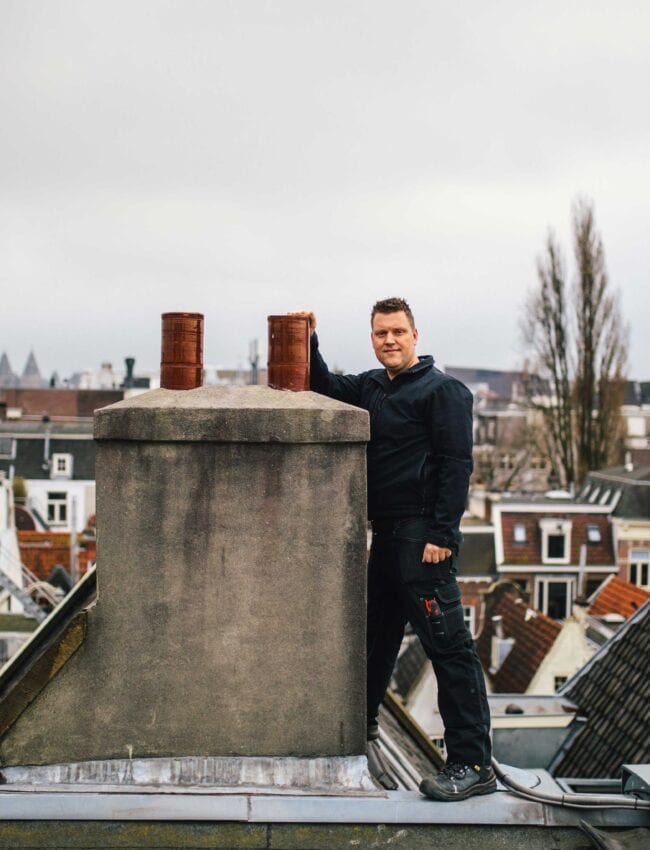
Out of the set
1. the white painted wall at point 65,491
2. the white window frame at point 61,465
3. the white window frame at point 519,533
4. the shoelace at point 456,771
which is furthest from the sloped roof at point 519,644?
the white window frame at point 61,465

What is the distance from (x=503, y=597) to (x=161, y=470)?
2103 centimetres

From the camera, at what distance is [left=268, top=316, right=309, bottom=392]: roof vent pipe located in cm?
357

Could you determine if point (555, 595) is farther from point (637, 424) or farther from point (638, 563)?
point (637, 424)

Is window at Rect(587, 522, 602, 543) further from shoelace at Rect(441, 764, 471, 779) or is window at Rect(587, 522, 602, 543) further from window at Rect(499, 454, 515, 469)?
shoelace at Rect(441, 764, 471, 779)

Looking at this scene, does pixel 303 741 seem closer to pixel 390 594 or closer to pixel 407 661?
pixel 390 594

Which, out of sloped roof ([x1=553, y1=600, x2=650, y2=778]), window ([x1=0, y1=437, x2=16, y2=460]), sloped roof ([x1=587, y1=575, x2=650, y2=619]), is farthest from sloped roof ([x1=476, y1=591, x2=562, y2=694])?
window ([x1=0, y1=437, x2=16, y2=460])

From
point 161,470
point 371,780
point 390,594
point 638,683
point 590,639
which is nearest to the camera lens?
point 161,470

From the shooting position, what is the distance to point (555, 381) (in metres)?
43.8

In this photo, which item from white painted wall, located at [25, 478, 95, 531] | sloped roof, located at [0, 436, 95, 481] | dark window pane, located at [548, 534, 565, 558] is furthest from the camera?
sloped roof, located at [0, 436, 95, 481]

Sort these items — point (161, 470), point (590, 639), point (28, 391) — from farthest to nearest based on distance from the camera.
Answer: point (28, 391) < point (590, 639) < point (161, 470)

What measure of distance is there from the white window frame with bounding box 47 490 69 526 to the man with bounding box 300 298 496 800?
40.8m

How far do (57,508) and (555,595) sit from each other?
2271 cm

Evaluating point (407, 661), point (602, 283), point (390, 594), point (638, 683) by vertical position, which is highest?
point (602, 283)

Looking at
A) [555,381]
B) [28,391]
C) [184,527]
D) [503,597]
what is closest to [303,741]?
[184,527]
